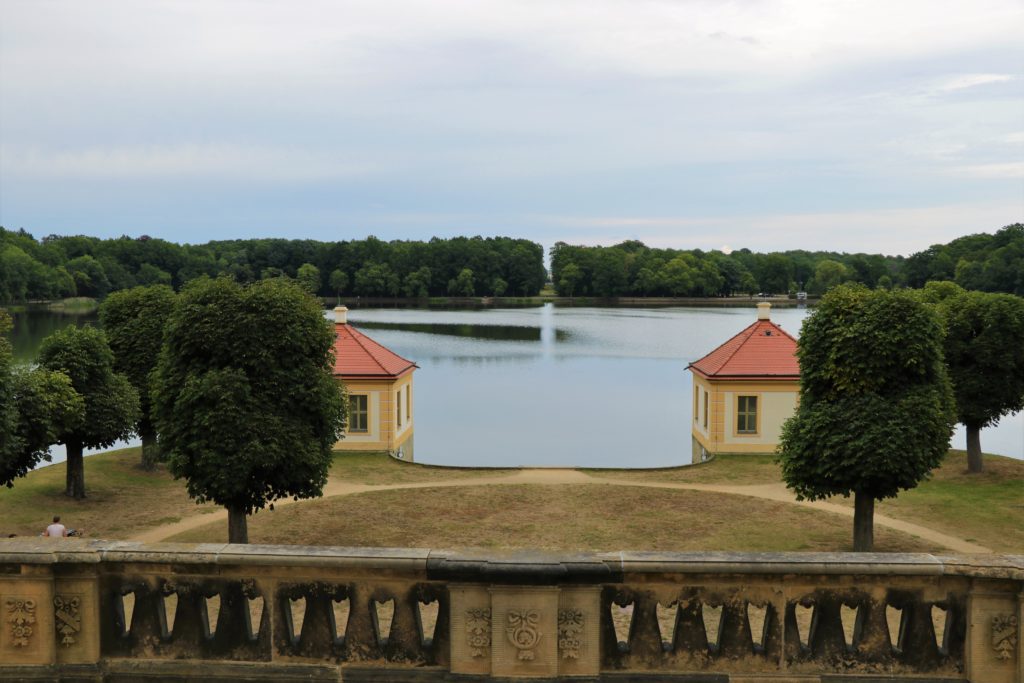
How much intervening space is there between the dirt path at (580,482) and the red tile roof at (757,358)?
18.1 ft

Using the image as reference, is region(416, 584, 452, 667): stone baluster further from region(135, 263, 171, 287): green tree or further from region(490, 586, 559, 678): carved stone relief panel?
region(135, 263, 171, 287): green tree

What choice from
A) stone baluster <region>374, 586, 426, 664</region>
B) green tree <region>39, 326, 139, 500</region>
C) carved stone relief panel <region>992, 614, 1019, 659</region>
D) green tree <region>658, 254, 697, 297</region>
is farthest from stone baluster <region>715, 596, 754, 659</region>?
green tree <region>658, 254, 697, 297</region>

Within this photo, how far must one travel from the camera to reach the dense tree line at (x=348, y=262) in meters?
147

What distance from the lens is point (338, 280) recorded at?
157m

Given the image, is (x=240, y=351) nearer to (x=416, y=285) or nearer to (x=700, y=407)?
(x=700, y=407)

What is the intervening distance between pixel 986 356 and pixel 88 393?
24.6 meters

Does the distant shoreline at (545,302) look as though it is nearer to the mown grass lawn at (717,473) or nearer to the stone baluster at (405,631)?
the mown grass lawn at (717,473)

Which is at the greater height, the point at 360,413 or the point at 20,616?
the point at 20,616

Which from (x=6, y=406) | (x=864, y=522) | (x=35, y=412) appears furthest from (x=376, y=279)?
(x=864, y=522)

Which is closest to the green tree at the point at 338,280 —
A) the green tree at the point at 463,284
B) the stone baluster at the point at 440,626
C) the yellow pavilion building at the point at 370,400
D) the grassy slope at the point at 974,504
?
the green tree at the point at 463,284

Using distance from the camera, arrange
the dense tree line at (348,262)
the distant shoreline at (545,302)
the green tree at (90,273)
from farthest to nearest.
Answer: the distant shoreline at (545,302)
the dense tree line at (348,262)
the green tree at (90,273)

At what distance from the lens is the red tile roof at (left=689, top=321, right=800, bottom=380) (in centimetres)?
3028

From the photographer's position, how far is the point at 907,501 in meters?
23.2

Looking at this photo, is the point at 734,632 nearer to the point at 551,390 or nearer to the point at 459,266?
the point at 551,390
